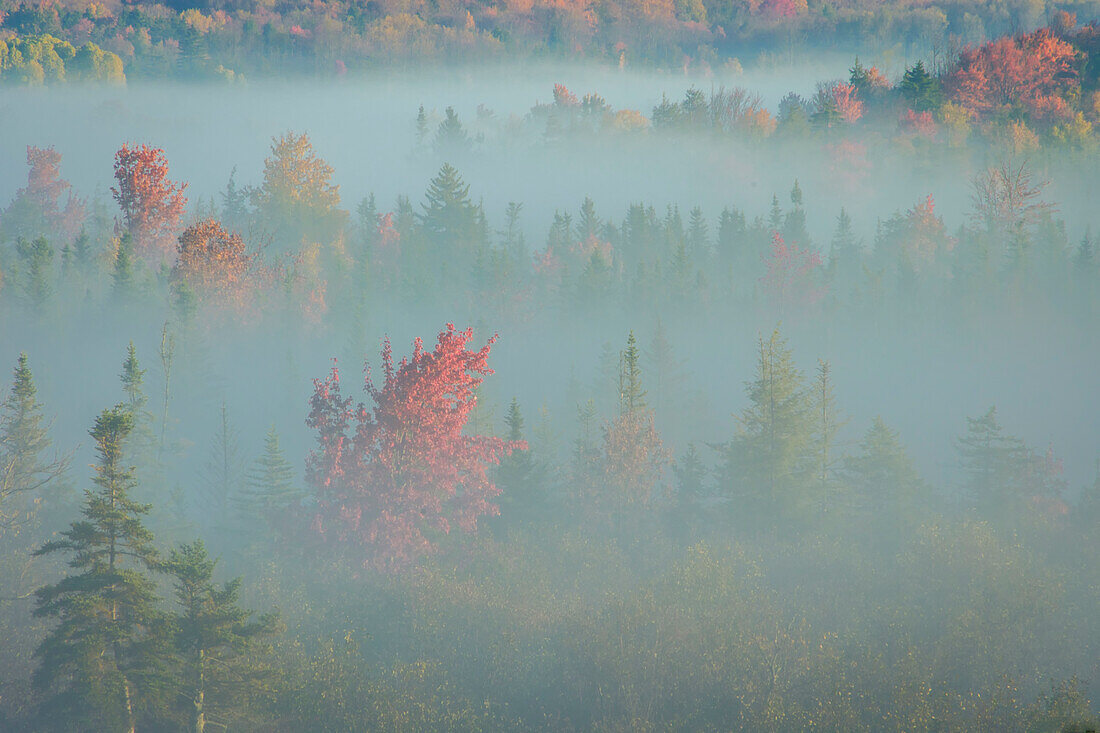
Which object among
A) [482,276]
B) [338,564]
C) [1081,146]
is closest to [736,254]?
[482,276]

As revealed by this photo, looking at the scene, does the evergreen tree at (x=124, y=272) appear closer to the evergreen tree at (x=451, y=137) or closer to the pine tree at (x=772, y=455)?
the pine tree at (x=772, y=455)

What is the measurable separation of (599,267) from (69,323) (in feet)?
177

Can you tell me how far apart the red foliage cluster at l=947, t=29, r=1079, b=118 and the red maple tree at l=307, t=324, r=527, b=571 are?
108 metres

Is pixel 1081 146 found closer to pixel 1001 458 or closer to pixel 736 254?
pixel 736 254

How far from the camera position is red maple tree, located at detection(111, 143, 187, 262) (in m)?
65.4

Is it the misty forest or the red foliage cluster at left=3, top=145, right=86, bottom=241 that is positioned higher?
the red foliage cluster at left=3, top=145, right=86, bottom=241

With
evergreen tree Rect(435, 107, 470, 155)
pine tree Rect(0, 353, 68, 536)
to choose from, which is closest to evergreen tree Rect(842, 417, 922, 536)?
pine tree Rect(0, 353, 68, 536)

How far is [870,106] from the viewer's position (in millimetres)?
119062

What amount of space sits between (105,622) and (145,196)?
5886 centimetres

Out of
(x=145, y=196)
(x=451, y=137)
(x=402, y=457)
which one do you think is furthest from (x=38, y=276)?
(x=451, y=137)

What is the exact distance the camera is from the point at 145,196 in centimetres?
6744

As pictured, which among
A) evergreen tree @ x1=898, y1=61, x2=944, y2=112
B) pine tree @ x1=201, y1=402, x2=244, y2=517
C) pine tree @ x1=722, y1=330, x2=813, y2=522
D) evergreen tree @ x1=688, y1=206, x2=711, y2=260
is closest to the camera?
pine tree @ x1=722, y1=330, x2=813, y2=522

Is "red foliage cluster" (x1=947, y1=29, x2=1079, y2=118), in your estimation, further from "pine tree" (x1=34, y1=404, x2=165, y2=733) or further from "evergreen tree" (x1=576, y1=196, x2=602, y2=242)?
"pine tree" (x1=34, y1=404, x2=165, y2=733)

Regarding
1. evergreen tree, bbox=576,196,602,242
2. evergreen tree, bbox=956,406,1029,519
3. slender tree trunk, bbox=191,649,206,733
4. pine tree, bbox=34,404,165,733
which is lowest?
evergreen tree, bbox=956,406,1029,519
